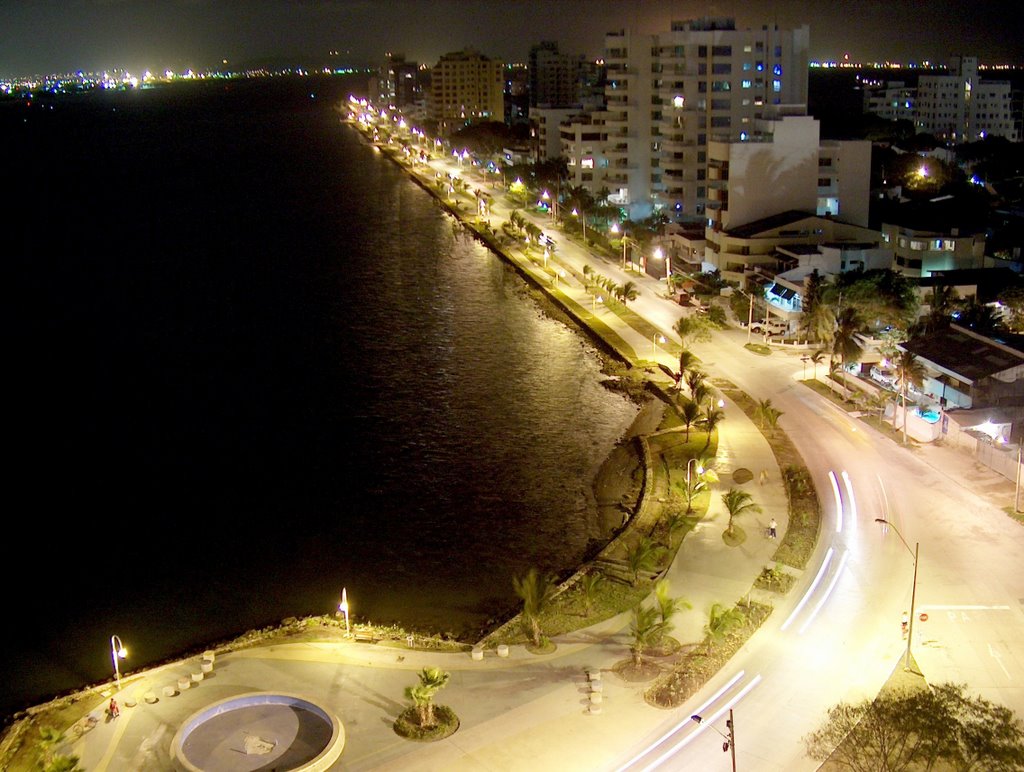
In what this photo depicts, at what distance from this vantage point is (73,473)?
30.7m

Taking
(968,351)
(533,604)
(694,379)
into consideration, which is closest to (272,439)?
(694,379)

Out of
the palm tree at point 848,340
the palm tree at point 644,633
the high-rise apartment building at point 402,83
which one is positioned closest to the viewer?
the palm tree at point 644,633

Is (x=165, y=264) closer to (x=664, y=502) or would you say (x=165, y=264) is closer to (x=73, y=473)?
(x=73, y=473)

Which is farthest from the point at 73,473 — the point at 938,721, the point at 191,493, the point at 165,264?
the point at 165,264

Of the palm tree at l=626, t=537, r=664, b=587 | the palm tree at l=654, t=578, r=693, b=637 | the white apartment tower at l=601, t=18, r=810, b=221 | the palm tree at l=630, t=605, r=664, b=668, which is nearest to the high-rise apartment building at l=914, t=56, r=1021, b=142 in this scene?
the white apartment tower at l=601, t=18, r=810, b=221

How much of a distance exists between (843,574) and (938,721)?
627 cm

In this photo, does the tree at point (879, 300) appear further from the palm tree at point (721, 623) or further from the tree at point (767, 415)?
the palm tree at point (721, 623)

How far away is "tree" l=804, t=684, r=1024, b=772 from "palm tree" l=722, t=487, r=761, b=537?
7048mm

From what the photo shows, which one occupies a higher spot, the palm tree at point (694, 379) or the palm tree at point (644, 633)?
the palm tree at point (694, 379)

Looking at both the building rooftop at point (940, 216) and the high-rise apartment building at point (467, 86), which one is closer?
the building rooftop at point (940, 216)

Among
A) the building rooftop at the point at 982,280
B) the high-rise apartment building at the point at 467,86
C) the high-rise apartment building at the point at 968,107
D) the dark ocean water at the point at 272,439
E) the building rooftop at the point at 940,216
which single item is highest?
the high-rise apartment building at the point at 467,86

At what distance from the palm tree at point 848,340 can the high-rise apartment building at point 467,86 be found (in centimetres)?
11709

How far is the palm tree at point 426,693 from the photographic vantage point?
1633 centimetres

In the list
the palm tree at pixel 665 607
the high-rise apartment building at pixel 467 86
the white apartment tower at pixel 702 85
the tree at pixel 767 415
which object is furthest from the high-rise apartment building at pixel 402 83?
the palm tree at pixel 665 607
